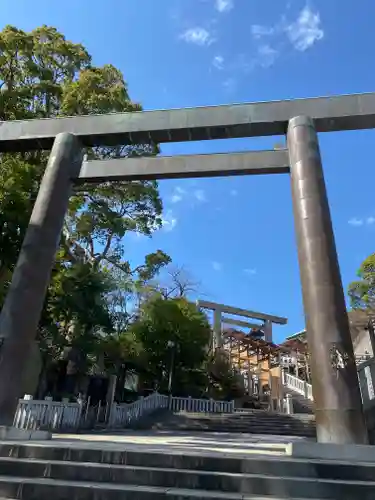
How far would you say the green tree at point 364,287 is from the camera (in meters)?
17.4

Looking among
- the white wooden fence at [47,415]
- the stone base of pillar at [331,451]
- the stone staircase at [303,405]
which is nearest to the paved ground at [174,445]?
the stone base of pillar at [331,451]

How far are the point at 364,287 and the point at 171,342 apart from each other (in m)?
9.74

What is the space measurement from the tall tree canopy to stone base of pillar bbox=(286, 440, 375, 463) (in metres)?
9.01

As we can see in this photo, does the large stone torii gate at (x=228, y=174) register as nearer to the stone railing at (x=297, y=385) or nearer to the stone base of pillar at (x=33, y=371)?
the stone base of pillar at (x=33, y=371)

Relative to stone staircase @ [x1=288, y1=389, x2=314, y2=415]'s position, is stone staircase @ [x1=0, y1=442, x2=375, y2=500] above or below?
below

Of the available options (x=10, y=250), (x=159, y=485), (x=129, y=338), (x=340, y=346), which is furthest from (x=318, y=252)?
(x=129, y=338)

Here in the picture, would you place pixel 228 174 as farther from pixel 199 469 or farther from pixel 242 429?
pixel 242 429

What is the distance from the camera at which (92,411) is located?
10219 mm

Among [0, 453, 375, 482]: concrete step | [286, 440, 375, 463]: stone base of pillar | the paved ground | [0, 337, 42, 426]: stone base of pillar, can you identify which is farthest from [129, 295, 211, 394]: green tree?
[0, 453, 375, 482]: concrete step

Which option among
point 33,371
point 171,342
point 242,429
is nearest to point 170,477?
point 33,371

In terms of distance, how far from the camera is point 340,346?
465cm

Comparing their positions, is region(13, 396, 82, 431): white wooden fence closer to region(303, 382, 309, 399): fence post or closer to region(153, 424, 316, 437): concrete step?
region(153, 424, 316, 437): concrete step

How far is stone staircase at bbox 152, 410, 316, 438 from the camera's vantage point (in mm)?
11078

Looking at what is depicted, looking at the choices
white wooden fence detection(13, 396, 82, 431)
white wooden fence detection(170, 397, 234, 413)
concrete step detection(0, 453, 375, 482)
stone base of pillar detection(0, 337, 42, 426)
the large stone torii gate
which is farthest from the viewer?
white wooden fence detection(170, 397, 234, 413)
